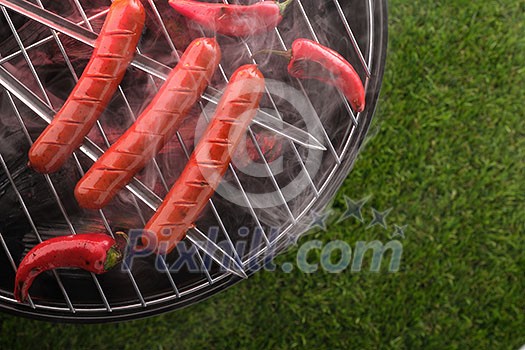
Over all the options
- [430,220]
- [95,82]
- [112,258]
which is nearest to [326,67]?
[95,82]

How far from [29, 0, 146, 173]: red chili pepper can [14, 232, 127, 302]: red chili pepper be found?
0.20 meters

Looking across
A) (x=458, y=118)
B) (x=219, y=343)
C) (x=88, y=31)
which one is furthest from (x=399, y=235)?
(x=88, y=31)

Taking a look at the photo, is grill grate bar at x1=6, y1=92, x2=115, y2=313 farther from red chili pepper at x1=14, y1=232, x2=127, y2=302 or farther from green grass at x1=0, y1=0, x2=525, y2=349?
green grass at x1=0, y1=0, x2=525, y2=349

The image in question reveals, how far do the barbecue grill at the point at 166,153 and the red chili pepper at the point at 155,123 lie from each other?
3.6 inches

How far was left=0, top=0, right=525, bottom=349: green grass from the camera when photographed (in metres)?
1.94

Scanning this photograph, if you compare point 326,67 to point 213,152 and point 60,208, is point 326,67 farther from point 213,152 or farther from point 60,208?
point 60,208

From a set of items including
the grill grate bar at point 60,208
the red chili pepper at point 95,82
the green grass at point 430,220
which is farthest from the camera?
the green grass at point 430,220

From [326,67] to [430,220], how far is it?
96 centimetres

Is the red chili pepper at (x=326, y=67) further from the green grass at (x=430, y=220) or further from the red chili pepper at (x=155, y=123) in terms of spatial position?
the green grass at (x=430, y=220)

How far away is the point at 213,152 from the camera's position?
117cm

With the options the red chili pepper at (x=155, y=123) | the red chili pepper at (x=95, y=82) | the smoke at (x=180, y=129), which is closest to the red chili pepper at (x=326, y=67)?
the smoke at (x=180, y=129)

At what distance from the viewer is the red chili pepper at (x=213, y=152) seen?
45.7 inches

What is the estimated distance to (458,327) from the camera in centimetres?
198

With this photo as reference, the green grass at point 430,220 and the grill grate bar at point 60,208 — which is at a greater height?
the grill grate bar at point 60,208
